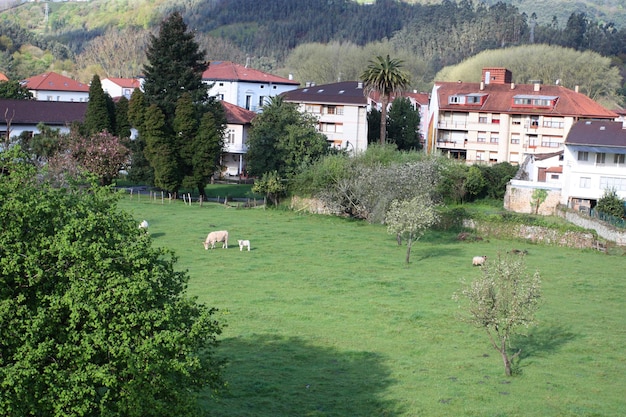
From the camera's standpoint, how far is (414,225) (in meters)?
44.6

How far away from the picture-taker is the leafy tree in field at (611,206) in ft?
188

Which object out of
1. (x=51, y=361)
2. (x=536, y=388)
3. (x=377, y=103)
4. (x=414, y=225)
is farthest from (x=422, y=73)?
(x=51, y=361)

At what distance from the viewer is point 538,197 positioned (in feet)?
202

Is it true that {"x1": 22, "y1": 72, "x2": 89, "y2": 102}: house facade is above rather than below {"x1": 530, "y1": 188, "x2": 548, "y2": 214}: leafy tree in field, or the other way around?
above

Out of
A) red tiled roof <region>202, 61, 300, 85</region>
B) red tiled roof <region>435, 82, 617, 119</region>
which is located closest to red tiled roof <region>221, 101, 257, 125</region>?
red tiled roof <region>202, 61, 300, 85</region>

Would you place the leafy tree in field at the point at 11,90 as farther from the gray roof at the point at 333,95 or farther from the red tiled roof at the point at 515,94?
the red tiled roof at the point at 515,94

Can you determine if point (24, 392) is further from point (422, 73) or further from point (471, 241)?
point (422, 73)

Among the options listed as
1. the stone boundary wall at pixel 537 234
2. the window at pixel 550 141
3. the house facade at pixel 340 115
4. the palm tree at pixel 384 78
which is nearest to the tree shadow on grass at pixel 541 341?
the stone boundary wall at pixel 537 234

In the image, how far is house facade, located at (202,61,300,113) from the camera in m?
98.5

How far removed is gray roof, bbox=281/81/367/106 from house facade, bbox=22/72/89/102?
4890 centimetres

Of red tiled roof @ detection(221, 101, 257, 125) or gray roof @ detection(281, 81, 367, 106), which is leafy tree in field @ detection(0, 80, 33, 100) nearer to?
red tiled roof @ detection(221, 101, 257, 125)

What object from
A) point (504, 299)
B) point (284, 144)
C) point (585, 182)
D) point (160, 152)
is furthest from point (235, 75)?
point (504, 299)

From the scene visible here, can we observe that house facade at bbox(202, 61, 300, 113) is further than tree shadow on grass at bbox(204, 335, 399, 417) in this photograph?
Yes

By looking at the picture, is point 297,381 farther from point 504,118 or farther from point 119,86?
point 119,86
